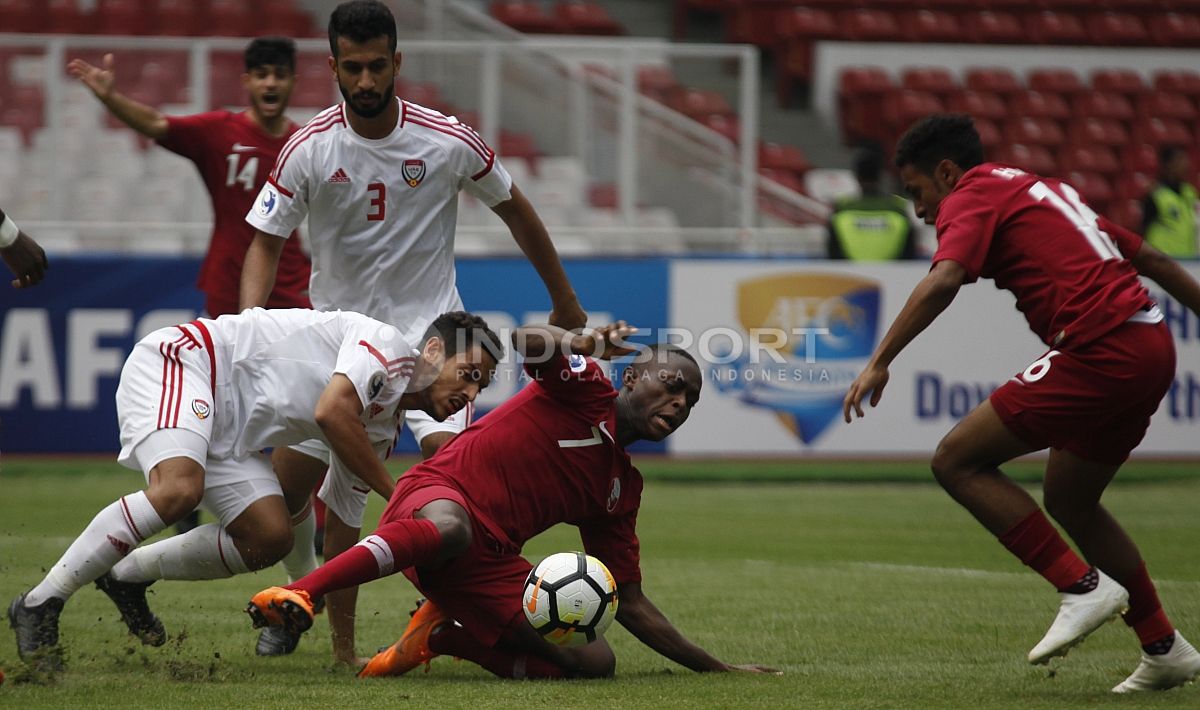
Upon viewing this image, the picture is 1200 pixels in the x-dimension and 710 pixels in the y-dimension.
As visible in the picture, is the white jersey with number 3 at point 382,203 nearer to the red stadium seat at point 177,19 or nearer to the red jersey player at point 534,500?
the red jersey player at point 534,500

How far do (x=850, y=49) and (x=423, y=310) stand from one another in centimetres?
1468

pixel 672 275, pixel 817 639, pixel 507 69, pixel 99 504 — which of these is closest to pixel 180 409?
pixel 817 639

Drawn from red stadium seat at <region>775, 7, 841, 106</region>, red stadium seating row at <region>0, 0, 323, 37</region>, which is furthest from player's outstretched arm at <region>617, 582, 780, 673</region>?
red stadium seat at <region>775, 7, 841, 106</region>

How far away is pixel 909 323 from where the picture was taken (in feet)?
16.1

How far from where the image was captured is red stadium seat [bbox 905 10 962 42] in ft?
67.7

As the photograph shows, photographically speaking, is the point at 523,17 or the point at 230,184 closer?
the point at 230,184

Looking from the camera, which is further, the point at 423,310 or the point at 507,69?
the point at 507,69

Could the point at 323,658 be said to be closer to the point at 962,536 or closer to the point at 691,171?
the point at 962,536

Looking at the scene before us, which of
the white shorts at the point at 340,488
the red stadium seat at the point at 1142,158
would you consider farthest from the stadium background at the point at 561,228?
the red stadium seat at the point at 1142,158

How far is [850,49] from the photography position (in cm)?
2000

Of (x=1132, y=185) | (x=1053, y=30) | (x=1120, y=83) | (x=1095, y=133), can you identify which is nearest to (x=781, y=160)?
(x=1095, y=133)

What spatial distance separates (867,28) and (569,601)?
1644 centimetres

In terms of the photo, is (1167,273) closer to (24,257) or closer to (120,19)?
(24,257)

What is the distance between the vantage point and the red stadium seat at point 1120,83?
20.5 meters
